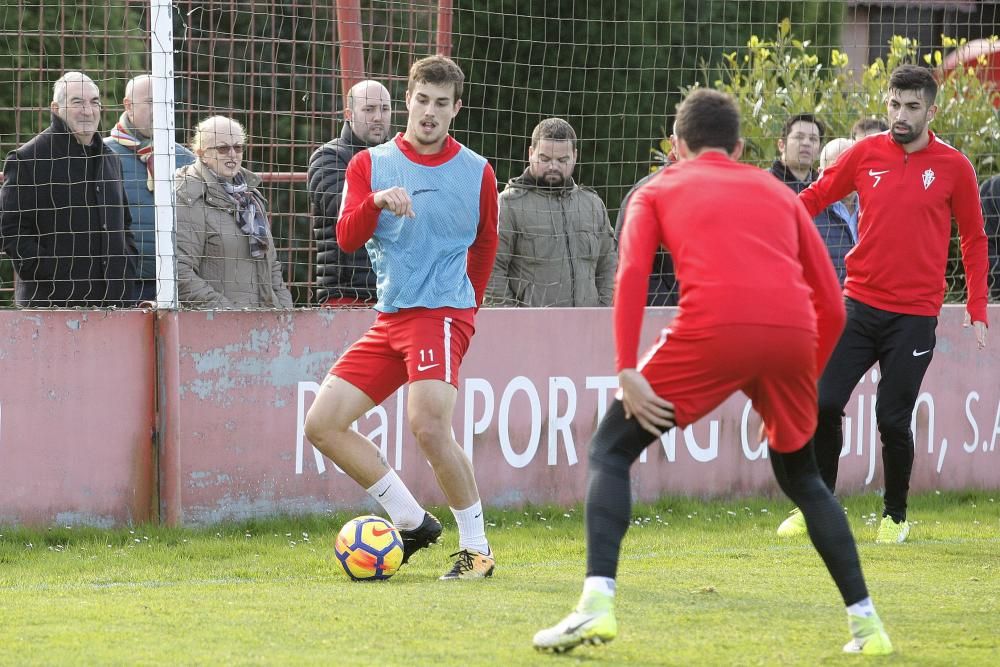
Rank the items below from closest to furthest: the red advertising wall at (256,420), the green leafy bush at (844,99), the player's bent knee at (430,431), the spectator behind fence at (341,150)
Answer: the player's bent knee at (430,431) < the red advertising wall at (256,420) < the spectator behind fence at (341,150) < the green leafy bush at (844,99)

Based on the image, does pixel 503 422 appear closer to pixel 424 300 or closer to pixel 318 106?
pixel 318 106

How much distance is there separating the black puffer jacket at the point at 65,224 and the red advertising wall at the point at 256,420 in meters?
0.21

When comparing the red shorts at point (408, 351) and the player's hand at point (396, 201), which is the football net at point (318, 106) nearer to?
the red shorts at point (408, 351)

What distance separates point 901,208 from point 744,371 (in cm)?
333

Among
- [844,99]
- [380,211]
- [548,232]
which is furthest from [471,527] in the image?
[844,99]

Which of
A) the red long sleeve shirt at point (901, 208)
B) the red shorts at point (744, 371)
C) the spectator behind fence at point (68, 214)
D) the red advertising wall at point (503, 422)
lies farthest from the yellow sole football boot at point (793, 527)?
the spectator behind fence at point (68, 214)

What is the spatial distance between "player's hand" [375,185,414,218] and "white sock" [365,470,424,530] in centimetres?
137

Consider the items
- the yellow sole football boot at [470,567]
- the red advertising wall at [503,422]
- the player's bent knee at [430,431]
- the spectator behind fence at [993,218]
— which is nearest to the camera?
the player's bent knee at [430,431]

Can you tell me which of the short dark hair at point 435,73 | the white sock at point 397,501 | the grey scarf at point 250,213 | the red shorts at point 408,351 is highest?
the short dark hair at point 435,73

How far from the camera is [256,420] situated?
348 inches

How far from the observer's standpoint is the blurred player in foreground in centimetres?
686

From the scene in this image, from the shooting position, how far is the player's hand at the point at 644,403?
196 inches

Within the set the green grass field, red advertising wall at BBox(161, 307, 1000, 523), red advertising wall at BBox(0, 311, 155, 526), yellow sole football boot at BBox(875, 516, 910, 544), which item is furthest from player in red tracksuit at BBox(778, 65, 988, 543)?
red advertising wall at BBox(0, 311, 155, 526)

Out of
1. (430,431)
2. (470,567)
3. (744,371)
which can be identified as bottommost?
(470,567)
